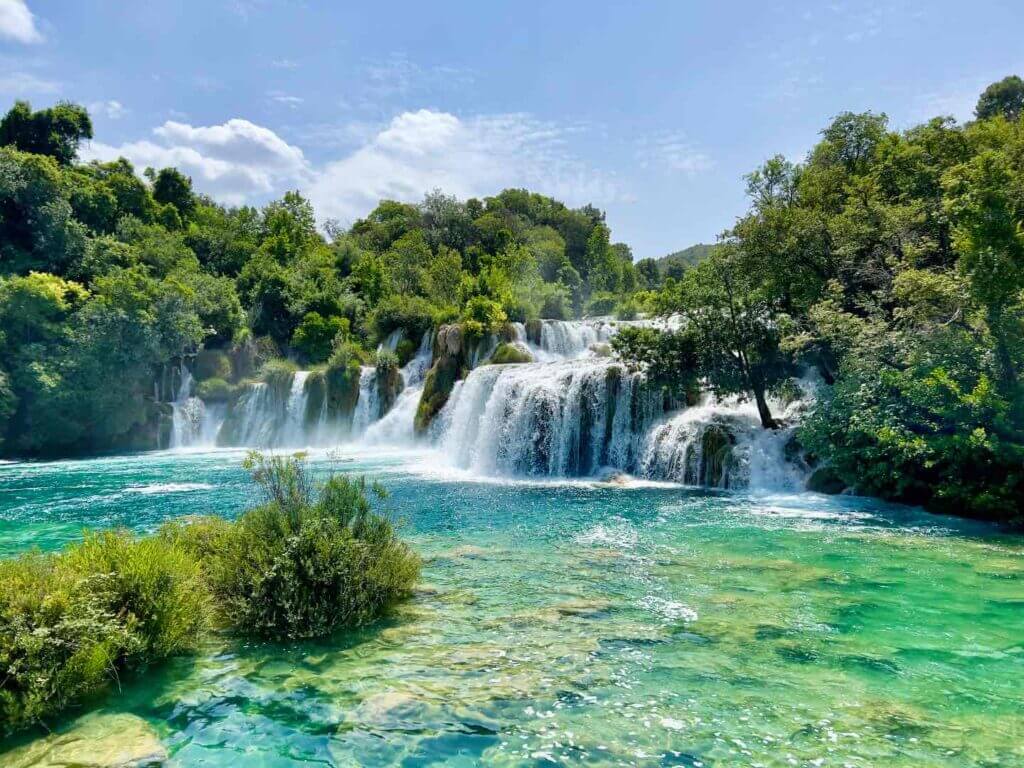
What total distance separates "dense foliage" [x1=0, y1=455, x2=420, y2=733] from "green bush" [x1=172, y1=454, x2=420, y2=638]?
0.01m

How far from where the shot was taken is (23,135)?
42719 mm

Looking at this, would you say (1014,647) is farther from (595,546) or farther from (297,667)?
(297,667)

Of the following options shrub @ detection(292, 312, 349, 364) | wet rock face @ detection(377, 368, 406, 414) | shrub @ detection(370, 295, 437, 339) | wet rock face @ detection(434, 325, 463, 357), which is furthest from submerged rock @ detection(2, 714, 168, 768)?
shrub @ detection(292, 312, 349, 364)

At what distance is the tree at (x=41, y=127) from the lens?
140 ft

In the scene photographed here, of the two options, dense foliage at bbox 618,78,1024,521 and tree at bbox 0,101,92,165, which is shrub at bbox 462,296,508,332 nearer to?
dense foliage at bbox 618,78,1024,521

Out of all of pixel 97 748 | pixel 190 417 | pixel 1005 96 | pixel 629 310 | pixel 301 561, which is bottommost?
pixel 97 748

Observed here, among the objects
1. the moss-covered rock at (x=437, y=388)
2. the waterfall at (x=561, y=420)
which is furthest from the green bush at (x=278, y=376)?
the waterfall at (x=561, y=420)

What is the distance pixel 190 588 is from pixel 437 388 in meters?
22.0

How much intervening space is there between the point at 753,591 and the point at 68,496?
18191mm

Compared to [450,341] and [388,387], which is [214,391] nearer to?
[388,387]

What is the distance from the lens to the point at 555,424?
2000cm

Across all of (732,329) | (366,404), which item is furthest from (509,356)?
(732,329)

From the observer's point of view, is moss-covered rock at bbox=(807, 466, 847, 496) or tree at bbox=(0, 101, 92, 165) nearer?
moss-covered rock at bbox=(807, 466, 847, 496)

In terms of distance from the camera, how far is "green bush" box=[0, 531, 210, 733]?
4387mm
